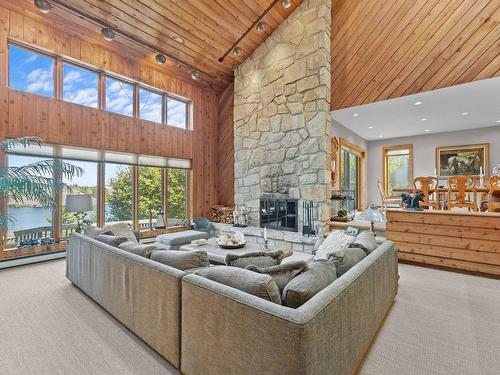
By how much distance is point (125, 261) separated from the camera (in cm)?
231

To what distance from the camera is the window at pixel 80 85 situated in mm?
5031

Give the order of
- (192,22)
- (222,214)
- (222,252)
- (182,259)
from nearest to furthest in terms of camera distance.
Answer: (182,259) < (222,252) < (192,22) < (222,214)

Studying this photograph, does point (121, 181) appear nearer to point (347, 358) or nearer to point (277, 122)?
point (277, 122)

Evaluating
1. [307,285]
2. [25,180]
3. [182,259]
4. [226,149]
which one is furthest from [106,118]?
[307,285]

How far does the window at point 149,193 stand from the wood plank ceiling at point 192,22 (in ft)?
9.05

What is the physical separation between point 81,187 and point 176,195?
2.21m

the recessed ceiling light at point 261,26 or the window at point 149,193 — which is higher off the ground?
the recessed ceiling light at point 261,26

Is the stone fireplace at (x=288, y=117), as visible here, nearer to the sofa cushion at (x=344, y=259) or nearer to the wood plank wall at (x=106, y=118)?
the wood plank wall at (x=106, y=118)

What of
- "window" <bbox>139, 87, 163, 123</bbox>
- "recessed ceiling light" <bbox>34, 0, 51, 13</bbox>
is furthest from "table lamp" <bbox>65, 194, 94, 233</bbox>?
"recessed ceiling light" <bbox>34, 0, 51, 13</bbox>

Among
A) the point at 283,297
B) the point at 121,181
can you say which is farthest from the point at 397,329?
the point at 121,181

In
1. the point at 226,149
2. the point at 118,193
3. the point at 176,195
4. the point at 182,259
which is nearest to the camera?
the point at 182,259

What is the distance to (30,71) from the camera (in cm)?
464

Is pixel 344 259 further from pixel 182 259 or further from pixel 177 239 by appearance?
pixel 177 239

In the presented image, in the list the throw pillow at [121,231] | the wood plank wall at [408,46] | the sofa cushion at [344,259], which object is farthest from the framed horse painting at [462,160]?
the throw pillow at [121,231]
